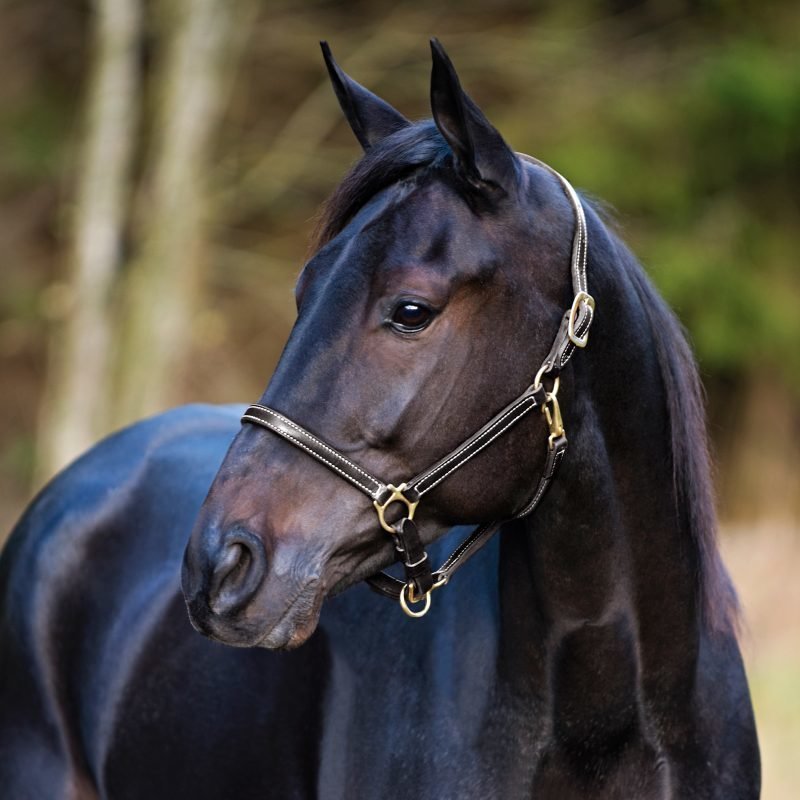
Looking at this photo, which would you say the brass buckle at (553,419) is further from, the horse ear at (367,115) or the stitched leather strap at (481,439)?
the horse ear at (367,115)

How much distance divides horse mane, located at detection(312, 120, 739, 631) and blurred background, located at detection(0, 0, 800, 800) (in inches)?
272

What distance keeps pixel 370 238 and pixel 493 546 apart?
804 mm

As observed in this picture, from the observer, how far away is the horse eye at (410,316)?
2229 millimetres

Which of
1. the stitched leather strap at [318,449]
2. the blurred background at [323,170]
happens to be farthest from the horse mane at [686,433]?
the blurred background at [323,170]

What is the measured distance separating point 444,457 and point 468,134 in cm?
60

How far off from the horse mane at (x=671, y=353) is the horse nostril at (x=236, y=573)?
70 cm

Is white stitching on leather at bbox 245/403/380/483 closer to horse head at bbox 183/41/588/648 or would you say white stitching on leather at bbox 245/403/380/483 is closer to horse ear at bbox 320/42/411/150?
horse head at bbox 183/41/588/648

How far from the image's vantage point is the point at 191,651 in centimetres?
315

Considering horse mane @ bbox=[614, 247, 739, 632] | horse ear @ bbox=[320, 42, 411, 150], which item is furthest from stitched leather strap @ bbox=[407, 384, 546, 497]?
horse ear @ bbox=[320, 42, 411, 150]

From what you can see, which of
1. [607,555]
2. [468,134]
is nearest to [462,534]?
[607,555]

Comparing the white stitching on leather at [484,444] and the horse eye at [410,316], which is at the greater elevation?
the horse eye at [410,316]

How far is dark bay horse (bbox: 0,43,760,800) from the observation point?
2.22m

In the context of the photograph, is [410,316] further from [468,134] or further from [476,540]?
[476,540]

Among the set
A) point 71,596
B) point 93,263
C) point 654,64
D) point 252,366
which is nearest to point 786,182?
point 654,64
